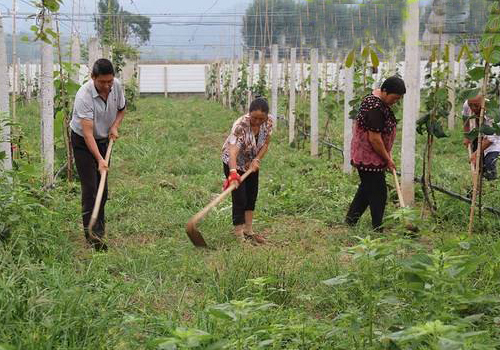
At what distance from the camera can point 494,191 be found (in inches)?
272

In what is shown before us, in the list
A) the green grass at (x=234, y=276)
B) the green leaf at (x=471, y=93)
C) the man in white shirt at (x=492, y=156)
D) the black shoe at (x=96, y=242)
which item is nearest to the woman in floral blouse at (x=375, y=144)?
the green grass at (x=234, y=276)

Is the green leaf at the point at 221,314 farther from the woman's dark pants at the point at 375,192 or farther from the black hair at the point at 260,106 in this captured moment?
the woman's dark pants at the point at 375,192

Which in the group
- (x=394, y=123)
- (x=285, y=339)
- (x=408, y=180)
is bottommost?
(x=285, y=339)

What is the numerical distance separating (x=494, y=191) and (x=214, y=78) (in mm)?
23287

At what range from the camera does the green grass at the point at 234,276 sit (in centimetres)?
288

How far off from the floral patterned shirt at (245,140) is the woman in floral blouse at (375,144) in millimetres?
843

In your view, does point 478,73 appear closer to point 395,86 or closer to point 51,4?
point 395,86

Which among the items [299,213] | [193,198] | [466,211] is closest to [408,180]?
[466,211]

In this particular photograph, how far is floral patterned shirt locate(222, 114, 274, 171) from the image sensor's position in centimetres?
565

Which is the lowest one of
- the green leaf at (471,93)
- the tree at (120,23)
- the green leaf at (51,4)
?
the green leaf at (471,93)

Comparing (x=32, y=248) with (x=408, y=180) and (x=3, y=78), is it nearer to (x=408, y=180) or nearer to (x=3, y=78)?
(x=3, y=78)

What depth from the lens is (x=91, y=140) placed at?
5242 mm

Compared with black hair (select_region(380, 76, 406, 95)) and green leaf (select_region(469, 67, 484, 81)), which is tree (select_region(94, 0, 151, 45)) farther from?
green leaf (select_region(469, 67, 484, 81))

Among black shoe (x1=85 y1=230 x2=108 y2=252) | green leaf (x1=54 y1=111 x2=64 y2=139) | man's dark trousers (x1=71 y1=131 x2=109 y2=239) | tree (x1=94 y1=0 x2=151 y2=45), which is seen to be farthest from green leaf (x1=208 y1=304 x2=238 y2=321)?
tree (x1=94 y1=0 x2=151 y2=45)
